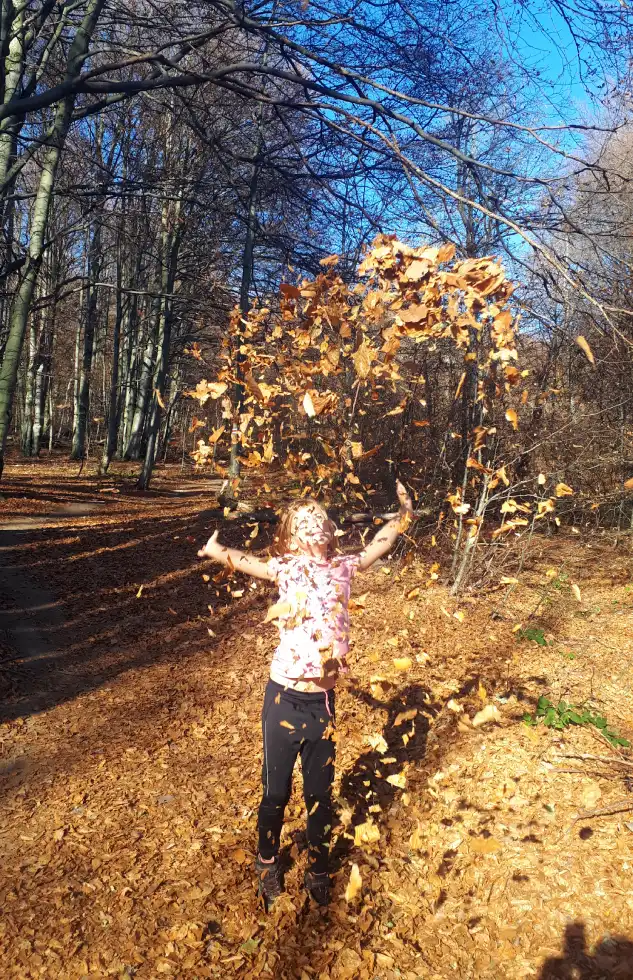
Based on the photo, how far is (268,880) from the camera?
2.91 m

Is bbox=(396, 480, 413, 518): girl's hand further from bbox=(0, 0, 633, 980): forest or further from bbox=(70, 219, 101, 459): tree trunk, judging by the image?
bbox=(70, 219, 101, 459): tree trunk

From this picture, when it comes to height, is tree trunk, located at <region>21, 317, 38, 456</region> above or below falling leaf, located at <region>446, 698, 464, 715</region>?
above


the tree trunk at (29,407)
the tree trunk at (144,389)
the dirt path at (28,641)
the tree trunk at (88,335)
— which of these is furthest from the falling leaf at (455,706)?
the tree trunk at (29,407)

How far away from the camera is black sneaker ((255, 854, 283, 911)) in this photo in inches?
114

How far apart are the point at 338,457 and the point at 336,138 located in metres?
2.75

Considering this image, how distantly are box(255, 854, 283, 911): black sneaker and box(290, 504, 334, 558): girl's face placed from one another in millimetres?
1469

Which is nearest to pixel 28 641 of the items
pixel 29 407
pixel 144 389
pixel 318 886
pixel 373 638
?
pixel 373 638

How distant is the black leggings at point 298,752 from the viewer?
104 inches

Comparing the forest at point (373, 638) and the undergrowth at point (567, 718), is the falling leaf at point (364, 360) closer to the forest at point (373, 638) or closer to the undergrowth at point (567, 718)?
the forest at point (373, 638)

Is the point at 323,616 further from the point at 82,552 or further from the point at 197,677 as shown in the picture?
the point at 82,552

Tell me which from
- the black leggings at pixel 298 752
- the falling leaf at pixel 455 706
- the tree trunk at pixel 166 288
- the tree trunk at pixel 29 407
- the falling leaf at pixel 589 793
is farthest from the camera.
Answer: the tree trunk at pixel 29 407

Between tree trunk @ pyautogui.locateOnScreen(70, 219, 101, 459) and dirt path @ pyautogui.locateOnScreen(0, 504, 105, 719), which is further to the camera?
tree trunk @ pyautogui.locateOnScreen(70, 219, 101, 459)

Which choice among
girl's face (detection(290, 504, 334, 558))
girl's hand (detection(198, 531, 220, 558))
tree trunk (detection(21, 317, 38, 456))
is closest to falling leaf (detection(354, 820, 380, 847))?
girl's face (detection(290, 504, 334, 558))

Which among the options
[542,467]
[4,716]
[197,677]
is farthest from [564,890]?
[542,467]
